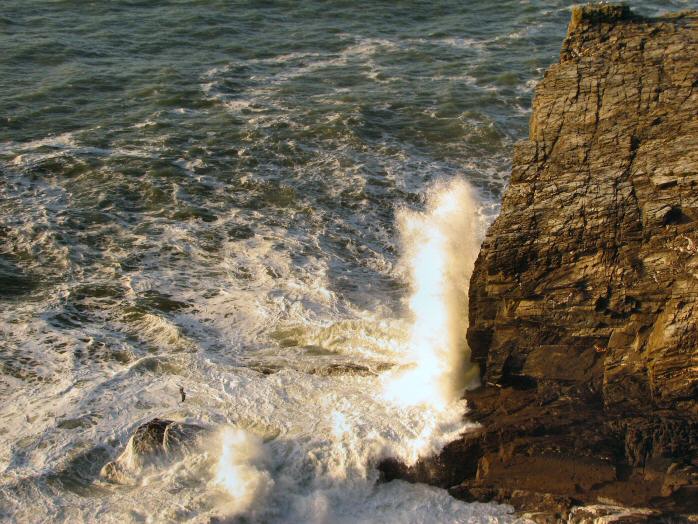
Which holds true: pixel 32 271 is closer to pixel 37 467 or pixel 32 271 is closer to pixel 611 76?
pixel 37 467

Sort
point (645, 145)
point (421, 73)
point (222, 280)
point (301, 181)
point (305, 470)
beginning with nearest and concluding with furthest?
point (305, 470) → point (645, 145) → point (222, 280) → point (301, 181) → point (421, 73)

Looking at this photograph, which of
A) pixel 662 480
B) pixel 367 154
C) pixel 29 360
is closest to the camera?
pixel 662 480

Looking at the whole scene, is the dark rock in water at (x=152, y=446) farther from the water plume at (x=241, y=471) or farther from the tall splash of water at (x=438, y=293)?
the tall splash of water at (x=438, y=293)

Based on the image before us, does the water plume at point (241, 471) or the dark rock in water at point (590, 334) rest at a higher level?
the dark rock in water at point (590, 334)

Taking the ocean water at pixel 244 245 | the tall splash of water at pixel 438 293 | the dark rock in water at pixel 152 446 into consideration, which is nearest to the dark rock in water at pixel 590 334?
the tall splash of water at pixel 438 293

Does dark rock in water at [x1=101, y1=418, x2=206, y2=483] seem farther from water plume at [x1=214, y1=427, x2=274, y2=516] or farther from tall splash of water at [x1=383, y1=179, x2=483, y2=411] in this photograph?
tall splash of water at [x1=383, y1=179, x2=483, y2=411]

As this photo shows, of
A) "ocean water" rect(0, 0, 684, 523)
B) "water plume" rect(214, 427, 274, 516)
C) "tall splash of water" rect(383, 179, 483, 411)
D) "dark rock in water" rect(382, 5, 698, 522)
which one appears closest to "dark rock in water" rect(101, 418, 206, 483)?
"ocean water" rect(0, 0, 684, 523)

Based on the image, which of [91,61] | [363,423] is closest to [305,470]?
[363,423]
